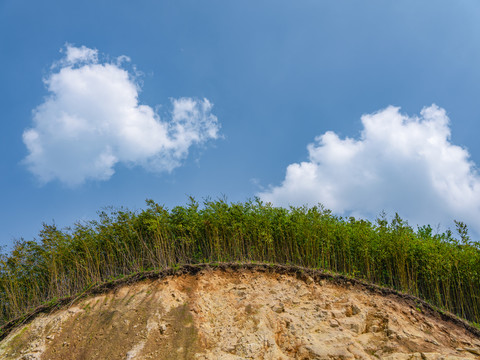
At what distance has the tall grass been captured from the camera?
754 cm

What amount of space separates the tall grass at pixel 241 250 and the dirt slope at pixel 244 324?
0.73 metres

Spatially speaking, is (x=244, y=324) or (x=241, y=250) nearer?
(x=244, y=324)

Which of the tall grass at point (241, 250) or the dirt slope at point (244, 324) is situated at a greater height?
the tall grass at point (241, 250)

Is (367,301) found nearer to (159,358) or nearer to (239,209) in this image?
(239,209)

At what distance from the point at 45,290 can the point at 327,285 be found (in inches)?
287

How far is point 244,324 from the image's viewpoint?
5.91 m

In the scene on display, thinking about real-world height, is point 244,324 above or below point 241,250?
below

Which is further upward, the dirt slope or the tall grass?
the tall grass

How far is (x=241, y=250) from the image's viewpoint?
7.98 m

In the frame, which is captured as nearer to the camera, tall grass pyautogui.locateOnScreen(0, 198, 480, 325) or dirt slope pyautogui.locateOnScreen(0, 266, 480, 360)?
dirt slope pyautogui.locateOnScreen(0, 266, 480, 360)

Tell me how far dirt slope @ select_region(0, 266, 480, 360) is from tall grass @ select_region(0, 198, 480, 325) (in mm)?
727

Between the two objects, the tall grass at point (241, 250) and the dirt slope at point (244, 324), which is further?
the tall grass at point (241, 250)

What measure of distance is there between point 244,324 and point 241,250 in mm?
2269

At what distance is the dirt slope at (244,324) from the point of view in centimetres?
550
